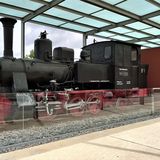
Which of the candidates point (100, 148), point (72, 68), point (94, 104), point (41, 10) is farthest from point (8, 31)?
point (41, 10)

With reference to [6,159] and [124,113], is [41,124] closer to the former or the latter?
[6,159]

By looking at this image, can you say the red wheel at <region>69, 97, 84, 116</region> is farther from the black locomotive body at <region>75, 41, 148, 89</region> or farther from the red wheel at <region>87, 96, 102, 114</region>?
the black locomotive body at <region>75, 41, 148, 89</region>

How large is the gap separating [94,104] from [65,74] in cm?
151

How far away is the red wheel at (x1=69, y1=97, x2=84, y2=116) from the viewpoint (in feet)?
28.8

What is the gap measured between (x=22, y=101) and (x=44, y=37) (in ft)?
10.2

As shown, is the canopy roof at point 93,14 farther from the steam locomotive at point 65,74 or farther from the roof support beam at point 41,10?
the steam locomotive at point 65,74

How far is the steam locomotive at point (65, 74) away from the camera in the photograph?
7941mm

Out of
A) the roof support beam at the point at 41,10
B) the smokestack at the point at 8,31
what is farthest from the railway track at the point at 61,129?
the roof support beam at the point at 41,10

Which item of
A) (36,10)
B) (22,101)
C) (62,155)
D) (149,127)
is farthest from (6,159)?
(36,10)

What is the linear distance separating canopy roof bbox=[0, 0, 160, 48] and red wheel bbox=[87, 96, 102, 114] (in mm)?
5172

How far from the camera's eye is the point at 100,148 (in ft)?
17.3

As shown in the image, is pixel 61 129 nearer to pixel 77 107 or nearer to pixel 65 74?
pixel 77 107

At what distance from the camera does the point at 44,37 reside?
9414 millimetres

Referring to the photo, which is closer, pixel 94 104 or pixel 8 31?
pixel 8 31
